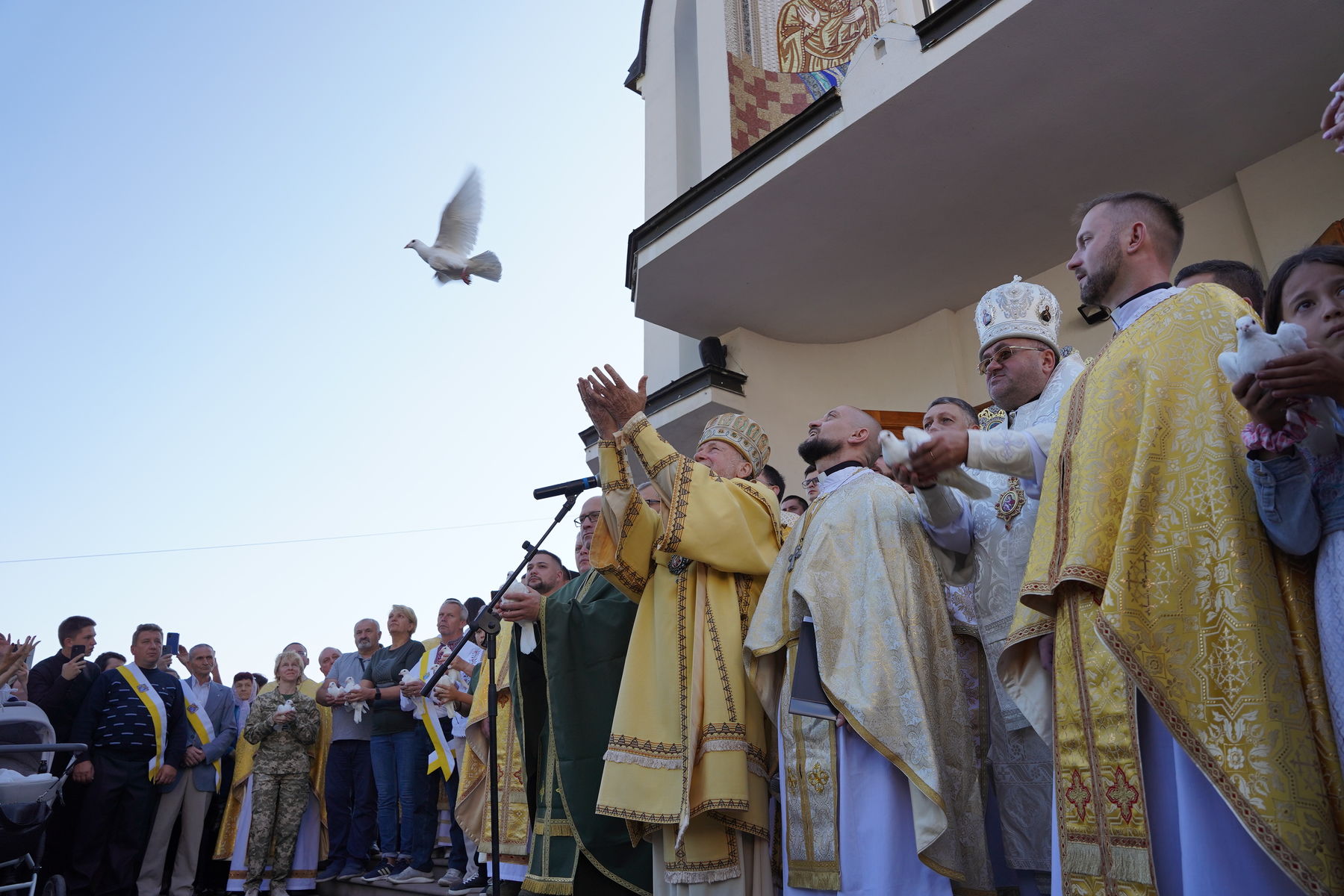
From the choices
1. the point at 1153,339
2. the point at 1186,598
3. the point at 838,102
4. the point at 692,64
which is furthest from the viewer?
the point at 692,64

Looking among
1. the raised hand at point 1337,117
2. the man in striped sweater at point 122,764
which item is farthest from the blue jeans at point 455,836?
the raised hand at point 1337,117

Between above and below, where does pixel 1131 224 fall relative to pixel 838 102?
below

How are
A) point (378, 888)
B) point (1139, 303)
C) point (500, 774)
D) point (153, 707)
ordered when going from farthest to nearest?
point (153, 707)
point (378, 888)
point (500, 774)
point (1139, 303)

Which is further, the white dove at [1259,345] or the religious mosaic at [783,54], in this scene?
the religious mosaic at [783,54]

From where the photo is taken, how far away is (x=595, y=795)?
13.5ft

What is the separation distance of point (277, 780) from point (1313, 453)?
26.0 feet

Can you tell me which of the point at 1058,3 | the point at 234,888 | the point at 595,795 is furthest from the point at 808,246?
the point at 234,888

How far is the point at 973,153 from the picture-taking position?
22.1 feet

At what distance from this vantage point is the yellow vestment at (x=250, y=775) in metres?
8.21

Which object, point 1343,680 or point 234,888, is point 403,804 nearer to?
point 234,888

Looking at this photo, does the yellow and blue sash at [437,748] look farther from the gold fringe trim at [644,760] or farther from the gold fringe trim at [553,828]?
the gold fringe trim at [644,760]

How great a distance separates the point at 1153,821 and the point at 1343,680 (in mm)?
514

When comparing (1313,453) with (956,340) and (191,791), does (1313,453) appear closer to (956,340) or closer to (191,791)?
(956,340)

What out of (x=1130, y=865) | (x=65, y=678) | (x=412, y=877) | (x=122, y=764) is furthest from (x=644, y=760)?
(x=65, y=678)
